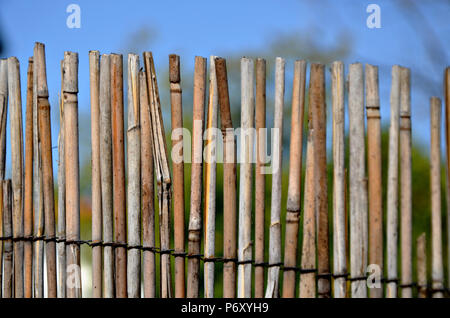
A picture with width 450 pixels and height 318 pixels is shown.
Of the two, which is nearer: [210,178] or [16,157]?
[210,178]

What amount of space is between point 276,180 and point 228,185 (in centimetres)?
17

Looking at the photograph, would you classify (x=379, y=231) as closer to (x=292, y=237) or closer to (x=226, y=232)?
(x=292, y=237)

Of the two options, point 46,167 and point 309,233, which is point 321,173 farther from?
point 46,167

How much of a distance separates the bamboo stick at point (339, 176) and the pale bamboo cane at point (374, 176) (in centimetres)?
8

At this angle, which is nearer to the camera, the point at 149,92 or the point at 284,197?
the point at 149,92

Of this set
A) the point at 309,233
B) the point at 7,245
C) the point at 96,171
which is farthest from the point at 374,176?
the point at 7,245

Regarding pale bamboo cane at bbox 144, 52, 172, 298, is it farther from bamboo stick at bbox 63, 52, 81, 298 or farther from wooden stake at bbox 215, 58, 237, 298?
bamboo stick at bbox 63, 52, 81, 298

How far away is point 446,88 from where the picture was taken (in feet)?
5.75

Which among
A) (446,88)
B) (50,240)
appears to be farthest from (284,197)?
(446,88)

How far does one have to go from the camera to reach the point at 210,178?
6.55ft

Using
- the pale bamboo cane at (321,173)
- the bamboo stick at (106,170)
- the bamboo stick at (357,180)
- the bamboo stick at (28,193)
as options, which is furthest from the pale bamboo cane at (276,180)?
the bamboo stick at (28,193)

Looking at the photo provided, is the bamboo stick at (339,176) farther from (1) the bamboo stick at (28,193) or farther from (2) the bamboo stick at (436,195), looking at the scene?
(1) the bamboo stick at (28,193)

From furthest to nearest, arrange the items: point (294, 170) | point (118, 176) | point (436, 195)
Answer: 1. point (118, 176)
2. point (294, 170)
3. point (436, 195)
